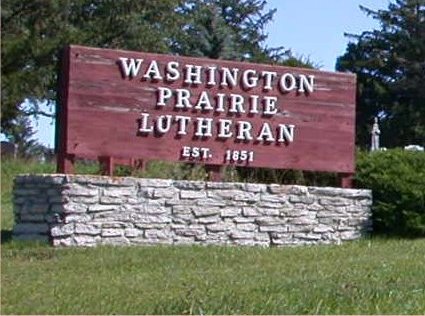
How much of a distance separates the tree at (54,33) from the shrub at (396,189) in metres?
18.5

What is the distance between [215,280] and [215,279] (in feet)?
0.33

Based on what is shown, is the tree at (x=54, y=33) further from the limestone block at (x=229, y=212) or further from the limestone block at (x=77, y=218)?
the limestone block at (x=77, y=218)

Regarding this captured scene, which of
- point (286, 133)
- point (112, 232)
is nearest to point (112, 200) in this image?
point (112, 232)

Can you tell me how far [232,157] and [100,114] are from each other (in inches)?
80.7

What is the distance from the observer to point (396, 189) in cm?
1534

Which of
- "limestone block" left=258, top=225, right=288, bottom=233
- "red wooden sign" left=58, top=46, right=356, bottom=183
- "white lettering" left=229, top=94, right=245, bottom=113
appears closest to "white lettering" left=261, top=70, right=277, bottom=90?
"red wooden sign" left=58, top=46, right=356, bottom=183

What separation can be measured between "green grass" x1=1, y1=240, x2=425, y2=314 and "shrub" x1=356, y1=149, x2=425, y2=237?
0.75 meters

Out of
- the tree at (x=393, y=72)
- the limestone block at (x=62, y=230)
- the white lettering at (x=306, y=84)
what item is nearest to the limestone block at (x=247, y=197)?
the white lettering at (x=306, y=84)

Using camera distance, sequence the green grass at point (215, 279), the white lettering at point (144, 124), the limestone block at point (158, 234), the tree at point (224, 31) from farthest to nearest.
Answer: the tree at point (224, 31)
the white lettering at point (144, 124)
the limestone block at point (158, 234)
the green grass at point (215, 279)

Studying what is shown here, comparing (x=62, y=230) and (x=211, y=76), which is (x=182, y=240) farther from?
(x=211, y=76)

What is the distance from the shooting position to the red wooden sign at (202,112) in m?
→ 14.2

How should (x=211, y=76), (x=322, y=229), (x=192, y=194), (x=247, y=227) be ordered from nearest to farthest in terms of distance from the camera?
(x=192, y=194) → (x=247, y=227) → (x=211, y=76) → (x=322, y=229)

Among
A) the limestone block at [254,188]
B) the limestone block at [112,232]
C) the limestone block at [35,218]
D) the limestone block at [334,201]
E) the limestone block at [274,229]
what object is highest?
the limestone block at [254,188]

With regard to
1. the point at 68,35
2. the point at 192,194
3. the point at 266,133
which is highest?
the point at 68,35
